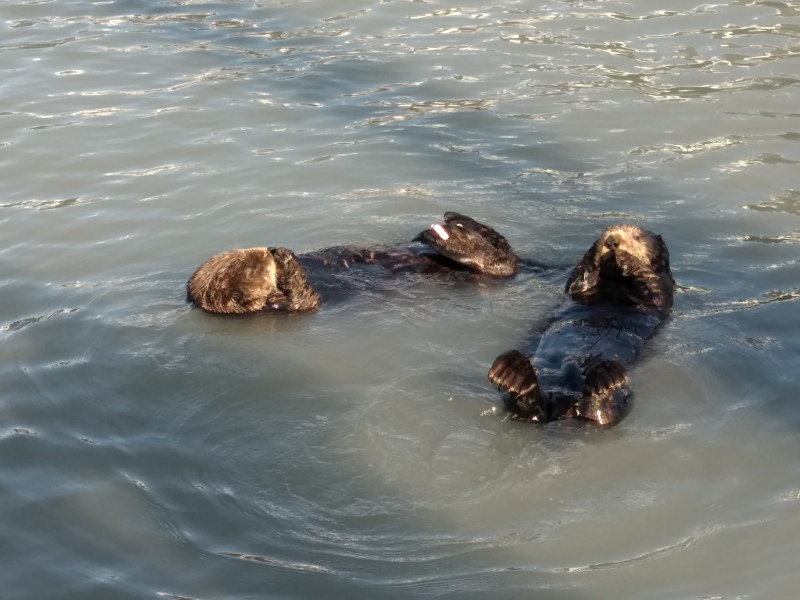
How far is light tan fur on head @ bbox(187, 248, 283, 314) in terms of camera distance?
6.54 m

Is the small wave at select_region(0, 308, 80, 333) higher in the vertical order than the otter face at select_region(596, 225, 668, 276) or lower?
lower

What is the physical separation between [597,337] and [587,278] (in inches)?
26.9

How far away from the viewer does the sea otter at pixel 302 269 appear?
653cm

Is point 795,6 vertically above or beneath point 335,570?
above

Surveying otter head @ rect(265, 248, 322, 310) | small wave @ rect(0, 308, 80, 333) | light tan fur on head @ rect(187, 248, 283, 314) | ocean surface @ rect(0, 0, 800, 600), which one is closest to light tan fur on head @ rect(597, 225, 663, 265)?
ocean surface @ rect(0, 0, 800, 600)

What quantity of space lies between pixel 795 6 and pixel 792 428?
761cm

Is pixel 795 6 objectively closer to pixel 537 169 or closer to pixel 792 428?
pixel 537 169

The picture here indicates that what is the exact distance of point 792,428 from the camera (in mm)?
4984

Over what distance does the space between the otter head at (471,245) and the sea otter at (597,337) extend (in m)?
0.51

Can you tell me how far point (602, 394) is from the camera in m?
5.04

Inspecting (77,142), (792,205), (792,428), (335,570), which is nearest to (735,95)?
(792,205)

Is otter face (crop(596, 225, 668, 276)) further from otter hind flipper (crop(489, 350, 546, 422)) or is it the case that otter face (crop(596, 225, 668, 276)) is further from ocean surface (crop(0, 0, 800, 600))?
otter hind flipper (crop(489, 350, 546, 422))

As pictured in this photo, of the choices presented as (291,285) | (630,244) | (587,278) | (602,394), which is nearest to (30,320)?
(291,285)

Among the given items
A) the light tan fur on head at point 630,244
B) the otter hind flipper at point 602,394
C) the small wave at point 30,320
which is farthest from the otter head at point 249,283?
the otter hind flipper at point 602,394
